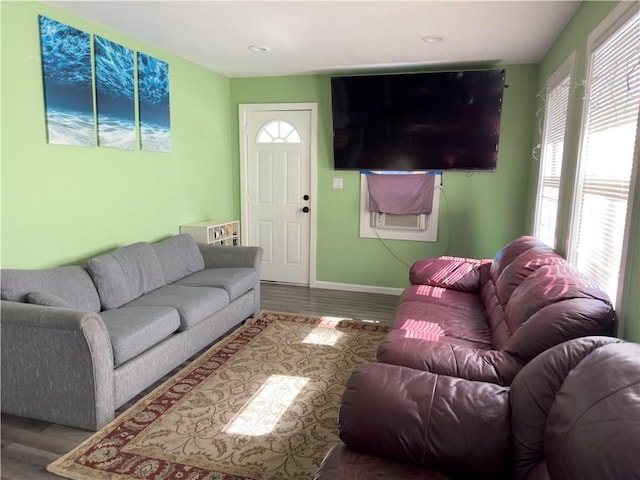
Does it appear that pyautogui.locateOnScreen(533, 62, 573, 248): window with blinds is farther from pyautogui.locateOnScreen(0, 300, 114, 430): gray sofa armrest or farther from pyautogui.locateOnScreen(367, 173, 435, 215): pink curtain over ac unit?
pyautogui.locateOnScreen(0, 300, 114, 430): gray sofa armrest

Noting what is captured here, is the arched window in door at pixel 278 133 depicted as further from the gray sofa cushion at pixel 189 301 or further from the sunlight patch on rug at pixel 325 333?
the gray sofa cushion at pixel 189 301

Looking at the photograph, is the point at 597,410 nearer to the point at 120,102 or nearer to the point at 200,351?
the point at 200,351

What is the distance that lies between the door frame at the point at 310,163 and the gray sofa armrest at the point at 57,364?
10.3ft

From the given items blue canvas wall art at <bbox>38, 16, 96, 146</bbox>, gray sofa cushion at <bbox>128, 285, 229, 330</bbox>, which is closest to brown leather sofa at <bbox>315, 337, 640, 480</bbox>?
gray sofa cushion at <bbox>128, 285, 229, 330</bbox>

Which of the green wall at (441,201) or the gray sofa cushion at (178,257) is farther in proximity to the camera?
the green wall at (441,201)

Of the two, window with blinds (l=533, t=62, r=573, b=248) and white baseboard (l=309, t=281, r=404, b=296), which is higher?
window with blinds (l=533, t=62, r=573, b=248)

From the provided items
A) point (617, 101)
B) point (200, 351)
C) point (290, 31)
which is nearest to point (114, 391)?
point (200, 351)

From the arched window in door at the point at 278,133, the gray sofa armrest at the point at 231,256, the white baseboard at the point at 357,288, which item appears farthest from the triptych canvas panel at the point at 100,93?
the white baseboard at the point at 357,288

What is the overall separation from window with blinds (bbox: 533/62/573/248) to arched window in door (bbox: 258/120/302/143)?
262 centimetres

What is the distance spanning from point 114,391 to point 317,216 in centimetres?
319

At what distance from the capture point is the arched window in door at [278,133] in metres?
5.11

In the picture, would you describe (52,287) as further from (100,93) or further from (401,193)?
(401,193)

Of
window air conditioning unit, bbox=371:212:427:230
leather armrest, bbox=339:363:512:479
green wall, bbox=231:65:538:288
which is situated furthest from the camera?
window air conditioning unit, bbox=371:212:427:230

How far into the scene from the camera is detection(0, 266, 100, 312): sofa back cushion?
244 cm
